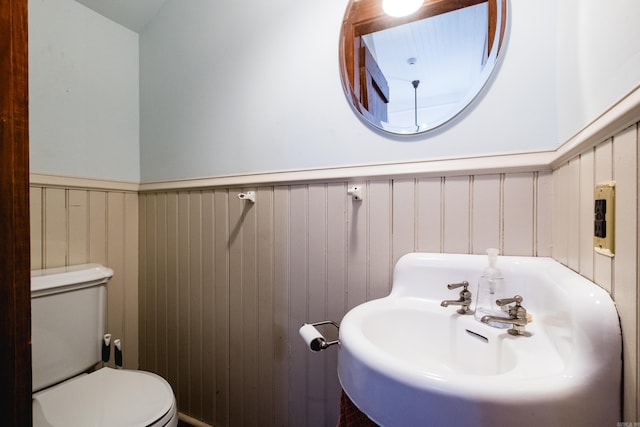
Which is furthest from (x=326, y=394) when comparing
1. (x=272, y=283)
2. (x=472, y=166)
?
(x=472, y=166)

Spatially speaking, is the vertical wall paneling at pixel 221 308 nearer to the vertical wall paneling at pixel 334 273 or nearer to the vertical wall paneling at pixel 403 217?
the vertical wall paneling at pixel 334 273

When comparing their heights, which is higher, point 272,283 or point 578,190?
point 578,190

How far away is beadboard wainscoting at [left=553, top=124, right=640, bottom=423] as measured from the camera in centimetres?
38

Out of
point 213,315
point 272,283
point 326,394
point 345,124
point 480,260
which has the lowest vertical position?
point 326,394

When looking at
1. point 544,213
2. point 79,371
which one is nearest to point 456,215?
point 544,213

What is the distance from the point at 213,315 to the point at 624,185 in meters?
1.38

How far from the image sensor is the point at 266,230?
1.17 m

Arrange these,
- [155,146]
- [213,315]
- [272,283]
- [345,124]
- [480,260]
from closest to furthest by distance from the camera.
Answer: [480,260] < [345,124] < [272,283] < [213,315] < [155,146]

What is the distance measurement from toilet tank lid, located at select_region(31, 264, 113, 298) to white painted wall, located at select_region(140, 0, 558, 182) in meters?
0.54

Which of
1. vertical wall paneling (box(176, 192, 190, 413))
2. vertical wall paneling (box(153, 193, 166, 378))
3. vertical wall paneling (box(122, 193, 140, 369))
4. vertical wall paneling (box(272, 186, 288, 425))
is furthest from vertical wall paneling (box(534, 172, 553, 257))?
vertical wall paneling (box(122, 193, 140, 369))

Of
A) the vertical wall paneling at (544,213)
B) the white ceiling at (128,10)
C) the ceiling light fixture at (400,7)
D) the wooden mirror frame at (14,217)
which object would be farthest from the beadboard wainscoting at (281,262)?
the white ceiling at (128,10)

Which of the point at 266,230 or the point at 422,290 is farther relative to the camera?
the point at 266,230

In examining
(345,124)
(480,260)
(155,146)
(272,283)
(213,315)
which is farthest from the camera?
(155,146)

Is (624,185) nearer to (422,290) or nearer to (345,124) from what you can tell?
(422,290)
